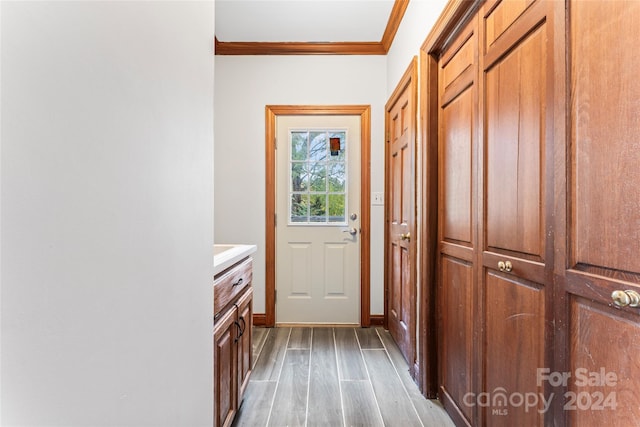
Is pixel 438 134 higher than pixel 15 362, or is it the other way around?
pixel 438 134

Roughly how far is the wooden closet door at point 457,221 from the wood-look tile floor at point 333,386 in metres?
0.23

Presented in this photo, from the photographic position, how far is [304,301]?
2939 mm

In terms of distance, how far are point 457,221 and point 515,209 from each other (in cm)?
45

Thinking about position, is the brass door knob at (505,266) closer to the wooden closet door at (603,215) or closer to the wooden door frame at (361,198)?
the wooden closet door at (603,215)

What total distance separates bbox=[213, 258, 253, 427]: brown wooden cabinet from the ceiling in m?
1.92

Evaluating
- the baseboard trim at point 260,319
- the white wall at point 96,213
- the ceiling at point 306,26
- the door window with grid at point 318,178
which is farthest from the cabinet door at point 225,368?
the ceiling at point 306,26

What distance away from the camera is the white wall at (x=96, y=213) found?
0.39m

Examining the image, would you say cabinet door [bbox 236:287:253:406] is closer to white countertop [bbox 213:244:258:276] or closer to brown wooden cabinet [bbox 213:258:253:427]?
brown wooden cabinet [bbox 213:258:253:427]

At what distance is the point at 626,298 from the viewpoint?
2.16 ft

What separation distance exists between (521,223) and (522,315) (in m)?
0.30

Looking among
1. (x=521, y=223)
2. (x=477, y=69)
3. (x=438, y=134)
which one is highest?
(x=477, y=69)

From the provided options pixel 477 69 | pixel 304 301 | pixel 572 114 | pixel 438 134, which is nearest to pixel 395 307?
pixel 304 301

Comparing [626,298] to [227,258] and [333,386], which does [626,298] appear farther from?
[333,386]

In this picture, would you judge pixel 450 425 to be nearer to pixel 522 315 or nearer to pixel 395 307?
pixel 522 315
